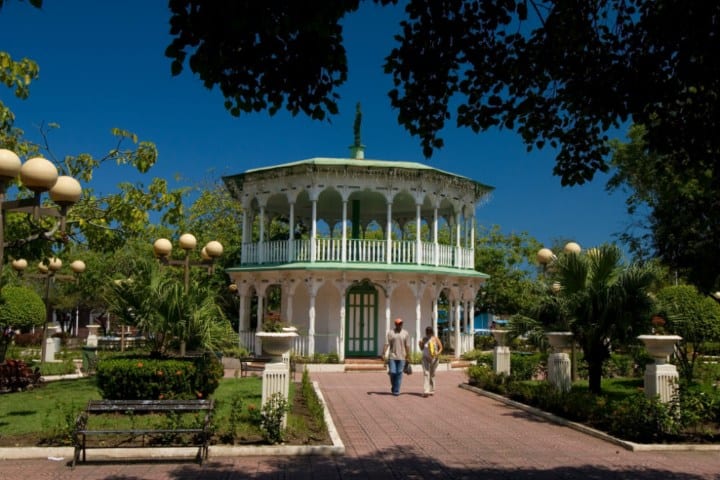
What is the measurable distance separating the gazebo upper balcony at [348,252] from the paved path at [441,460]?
452 inches

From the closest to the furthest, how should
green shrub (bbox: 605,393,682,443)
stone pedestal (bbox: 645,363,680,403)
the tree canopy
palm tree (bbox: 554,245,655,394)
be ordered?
the tree canopy
green shrub (bbox: 605,393,682,443)
stone pedestal (bbox: 645,363,680,403)
palm tree (bbox: 554,245,655,394)

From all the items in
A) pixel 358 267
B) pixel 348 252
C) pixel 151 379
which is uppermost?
pixel 348 252

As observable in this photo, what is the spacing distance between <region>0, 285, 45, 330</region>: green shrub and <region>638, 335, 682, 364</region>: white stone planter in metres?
18.2

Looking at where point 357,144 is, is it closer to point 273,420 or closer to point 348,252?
point 348,252

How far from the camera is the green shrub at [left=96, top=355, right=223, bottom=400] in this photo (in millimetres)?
11234

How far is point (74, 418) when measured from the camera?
9.45 metres

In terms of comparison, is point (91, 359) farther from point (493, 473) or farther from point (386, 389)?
point (493, 473)

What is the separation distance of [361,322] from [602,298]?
1301 centimetres

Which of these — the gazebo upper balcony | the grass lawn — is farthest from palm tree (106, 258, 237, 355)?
the gazebo upper balcony

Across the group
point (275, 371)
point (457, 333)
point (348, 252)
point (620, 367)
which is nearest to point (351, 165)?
point (348, 252)

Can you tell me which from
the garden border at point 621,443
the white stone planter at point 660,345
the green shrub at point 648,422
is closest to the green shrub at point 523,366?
the garden border at point 621,443

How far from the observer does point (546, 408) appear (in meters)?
12.8

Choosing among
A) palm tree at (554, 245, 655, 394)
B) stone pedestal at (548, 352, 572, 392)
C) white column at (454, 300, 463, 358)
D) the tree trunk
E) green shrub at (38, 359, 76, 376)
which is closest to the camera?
palm tree at (554, 245, 655, 394)

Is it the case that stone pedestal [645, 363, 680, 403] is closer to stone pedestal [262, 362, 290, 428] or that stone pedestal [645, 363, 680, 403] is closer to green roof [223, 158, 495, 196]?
stone pedestal [262, 362, 290, 428]
